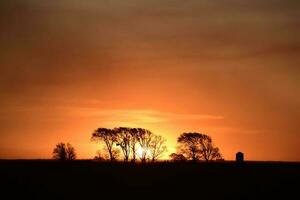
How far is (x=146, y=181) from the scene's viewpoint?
46.3 meters

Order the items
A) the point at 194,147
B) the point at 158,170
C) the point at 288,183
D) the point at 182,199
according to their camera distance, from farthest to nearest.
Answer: the point at 194,147 → the point at 158,170 → the point at 288,183 → the point at 182,199

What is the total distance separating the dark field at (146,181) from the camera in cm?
4150

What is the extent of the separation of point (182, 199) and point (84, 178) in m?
10.4

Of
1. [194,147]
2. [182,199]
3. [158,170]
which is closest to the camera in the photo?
[182,199]

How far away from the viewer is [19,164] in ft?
171

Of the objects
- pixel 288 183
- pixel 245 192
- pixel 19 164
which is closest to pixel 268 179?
pixel 288 183

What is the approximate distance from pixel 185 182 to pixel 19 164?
17.4 metres

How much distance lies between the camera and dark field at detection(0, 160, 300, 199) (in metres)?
41.5

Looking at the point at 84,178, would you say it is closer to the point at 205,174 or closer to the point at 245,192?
the point at 205,174

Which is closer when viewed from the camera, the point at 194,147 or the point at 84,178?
the point at 84,178

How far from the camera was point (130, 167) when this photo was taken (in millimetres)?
54562

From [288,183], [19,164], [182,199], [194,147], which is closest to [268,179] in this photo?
[288,183]

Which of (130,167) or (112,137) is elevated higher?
(112,137)

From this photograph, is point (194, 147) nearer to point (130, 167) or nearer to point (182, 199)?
point (130, 167)
